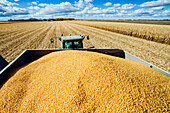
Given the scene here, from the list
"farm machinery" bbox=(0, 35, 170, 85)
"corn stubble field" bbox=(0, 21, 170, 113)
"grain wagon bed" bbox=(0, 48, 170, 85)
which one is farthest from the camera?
"grain wagon bed" bbox=(0, 48, 170, 85)

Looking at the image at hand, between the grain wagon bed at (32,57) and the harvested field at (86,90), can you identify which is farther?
the grain wagon bed at (32,57)

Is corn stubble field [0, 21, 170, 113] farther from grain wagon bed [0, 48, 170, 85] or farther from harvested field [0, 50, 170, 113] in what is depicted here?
grain wagon bed [0, 48, 170, 85]

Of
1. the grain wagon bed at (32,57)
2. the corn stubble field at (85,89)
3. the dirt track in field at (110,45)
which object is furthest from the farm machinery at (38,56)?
the dirt track in field at (110,45)

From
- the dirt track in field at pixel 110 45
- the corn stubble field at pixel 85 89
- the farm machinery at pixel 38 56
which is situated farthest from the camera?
the dirt track in field at pixel 110 45

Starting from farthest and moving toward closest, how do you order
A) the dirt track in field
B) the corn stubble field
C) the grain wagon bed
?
the dirt track in field → the grain wagon bed → the corn stubble field

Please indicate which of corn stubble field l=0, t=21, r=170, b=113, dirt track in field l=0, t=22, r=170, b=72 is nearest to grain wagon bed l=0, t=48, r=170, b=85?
corn stubble field l=0, t=21, r=170, b=113

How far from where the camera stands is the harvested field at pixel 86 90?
196 centimetres

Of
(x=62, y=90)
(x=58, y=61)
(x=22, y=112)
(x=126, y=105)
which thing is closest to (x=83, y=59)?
(x=58, y=61)

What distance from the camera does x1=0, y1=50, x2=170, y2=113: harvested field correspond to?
196cm

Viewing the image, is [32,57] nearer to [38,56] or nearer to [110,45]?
[38,56]

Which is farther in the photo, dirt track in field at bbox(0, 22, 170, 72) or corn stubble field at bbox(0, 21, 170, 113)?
dirt track in field at bbox(0, 22, 170, 72)

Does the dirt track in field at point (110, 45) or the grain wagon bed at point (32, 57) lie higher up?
the grain wagon bed at point (32, 57)

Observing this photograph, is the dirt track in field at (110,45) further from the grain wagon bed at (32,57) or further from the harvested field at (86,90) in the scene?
the harvested field at (86,90)

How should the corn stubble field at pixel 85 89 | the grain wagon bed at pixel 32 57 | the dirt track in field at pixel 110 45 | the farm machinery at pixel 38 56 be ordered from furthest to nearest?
1. the dirt track in field at pixel 110 45
2. the grain wagon bed at pixel 32 57
3. the farm machinery at pixel 38 56
4. the corn stubble field at pixel 85 89
